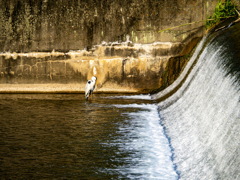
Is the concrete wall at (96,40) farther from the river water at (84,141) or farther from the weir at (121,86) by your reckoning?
the river water at (84,141)

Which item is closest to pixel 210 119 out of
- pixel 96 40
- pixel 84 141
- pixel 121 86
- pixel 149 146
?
pixel 149 146

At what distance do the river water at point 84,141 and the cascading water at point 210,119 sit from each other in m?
0.20

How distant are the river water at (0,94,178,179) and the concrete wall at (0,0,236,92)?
5.18ft

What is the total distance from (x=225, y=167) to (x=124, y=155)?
1.50 metres

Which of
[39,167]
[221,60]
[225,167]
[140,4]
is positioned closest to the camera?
[225,167]

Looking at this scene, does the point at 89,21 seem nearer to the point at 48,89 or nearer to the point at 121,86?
the point at 121,86

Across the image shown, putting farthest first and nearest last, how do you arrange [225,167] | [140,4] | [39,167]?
1. [140,4]
2. [39,167]
3. [225,167]

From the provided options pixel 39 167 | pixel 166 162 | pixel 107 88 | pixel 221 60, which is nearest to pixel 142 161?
pixel 166 162

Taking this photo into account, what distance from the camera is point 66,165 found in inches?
131

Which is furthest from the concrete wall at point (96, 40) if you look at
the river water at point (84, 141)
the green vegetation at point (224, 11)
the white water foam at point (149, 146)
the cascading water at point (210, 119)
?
the cascading water at point (210, 119)

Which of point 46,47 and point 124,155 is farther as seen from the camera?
point 46,47

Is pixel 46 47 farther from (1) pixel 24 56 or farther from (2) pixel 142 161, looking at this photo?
(2) pixel 142 161

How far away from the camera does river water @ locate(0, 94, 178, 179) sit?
10.4 ft

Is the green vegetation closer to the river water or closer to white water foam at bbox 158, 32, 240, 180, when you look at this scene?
white water foam at bbox 158, 32, 240, 180
